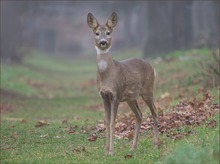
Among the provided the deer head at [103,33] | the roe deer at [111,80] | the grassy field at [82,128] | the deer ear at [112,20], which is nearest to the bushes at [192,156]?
the grassy field at [82,128]

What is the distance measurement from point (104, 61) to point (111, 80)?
38cm

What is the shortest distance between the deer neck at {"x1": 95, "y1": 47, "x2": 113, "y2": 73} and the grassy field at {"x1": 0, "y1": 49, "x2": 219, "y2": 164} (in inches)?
56.7

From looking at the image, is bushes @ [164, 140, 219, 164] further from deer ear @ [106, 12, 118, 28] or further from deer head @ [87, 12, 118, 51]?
deer ear @ [106, 12, 118, 28]

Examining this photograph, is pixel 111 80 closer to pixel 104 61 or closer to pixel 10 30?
pixel 104 61

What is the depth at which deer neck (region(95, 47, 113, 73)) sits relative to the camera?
11.0 meters

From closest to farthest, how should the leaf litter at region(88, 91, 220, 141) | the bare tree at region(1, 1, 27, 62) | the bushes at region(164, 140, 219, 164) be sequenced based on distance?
1. the bushes at region(164, 140, 219, 164)
2. the leaf litter at region(88, 91, 220, 141)
3. the bare tree at region(1, 1, 27, 62)

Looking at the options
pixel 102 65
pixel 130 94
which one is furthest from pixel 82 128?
pixel 102 65

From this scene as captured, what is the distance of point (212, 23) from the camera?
35656mm

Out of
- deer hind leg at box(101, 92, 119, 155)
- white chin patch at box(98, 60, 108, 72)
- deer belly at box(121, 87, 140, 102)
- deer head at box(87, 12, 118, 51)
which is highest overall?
deer head at box(87, 12, 118, 51)

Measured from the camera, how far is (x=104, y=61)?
36.3 ft

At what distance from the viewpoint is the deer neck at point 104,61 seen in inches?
434

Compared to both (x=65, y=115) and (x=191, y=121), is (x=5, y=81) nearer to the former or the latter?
(x=65, y=115)

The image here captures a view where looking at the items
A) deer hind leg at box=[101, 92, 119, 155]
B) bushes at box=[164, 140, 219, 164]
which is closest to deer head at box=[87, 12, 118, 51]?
deer hind leg at box=[101, 92, 119, 155]

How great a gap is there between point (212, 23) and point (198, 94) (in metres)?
18.2
